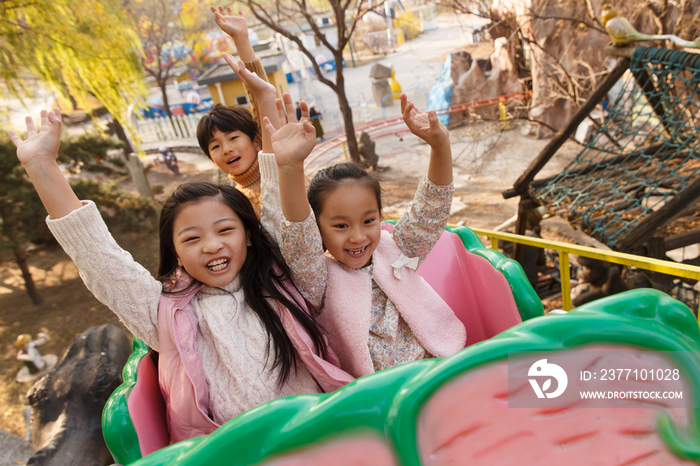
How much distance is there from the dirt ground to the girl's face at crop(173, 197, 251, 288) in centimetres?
245

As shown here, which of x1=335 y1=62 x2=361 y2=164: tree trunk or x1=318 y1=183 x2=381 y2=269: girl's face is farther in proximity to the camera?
x1=335 y1=62 x2=361 y2=164: tree trunk

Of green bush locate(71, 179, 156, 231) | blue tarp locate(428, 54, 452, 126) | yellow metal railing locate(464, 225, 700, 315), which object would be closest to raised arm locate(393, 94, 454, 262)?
yellow metal railing locate(464, 225, 700, 315)

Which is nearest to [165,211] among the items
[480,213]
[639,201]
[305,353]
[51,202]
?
[51,202]

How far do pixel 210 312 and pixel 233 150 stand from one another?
746 mm

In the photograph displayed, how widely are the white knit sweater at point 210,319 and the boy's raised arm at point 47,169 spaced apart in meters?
0.03

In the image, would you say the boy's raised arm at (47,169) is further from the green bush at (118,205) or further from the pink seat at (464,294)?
the green bush at (118,205)

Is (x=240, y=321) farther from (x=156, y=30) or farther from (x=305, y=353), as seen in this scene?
(x=156, y=30)

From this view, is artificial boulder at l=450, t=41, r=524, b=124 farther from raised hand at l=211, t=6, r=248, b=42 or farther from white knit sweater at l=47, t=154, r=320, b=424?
white knit sweater at l=47, t=154, r=320, b=424

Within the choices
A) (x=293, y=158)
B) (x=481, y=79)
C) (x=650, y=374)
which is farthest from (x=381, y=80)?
(x=650, y=374)

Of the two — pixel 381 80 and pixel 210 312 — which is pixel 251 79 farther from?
pixel 381 80

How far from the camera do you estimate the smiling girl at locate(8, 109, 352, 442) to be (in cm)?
102

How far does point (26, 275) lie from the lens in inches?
197

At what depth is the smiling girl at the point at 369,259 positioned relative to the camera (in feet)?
3.59

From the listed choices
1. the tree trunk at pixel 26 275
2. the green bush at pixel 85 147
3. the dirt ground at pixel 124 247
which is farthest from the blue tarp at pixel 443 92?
the tree trunk at pixel 26 275
